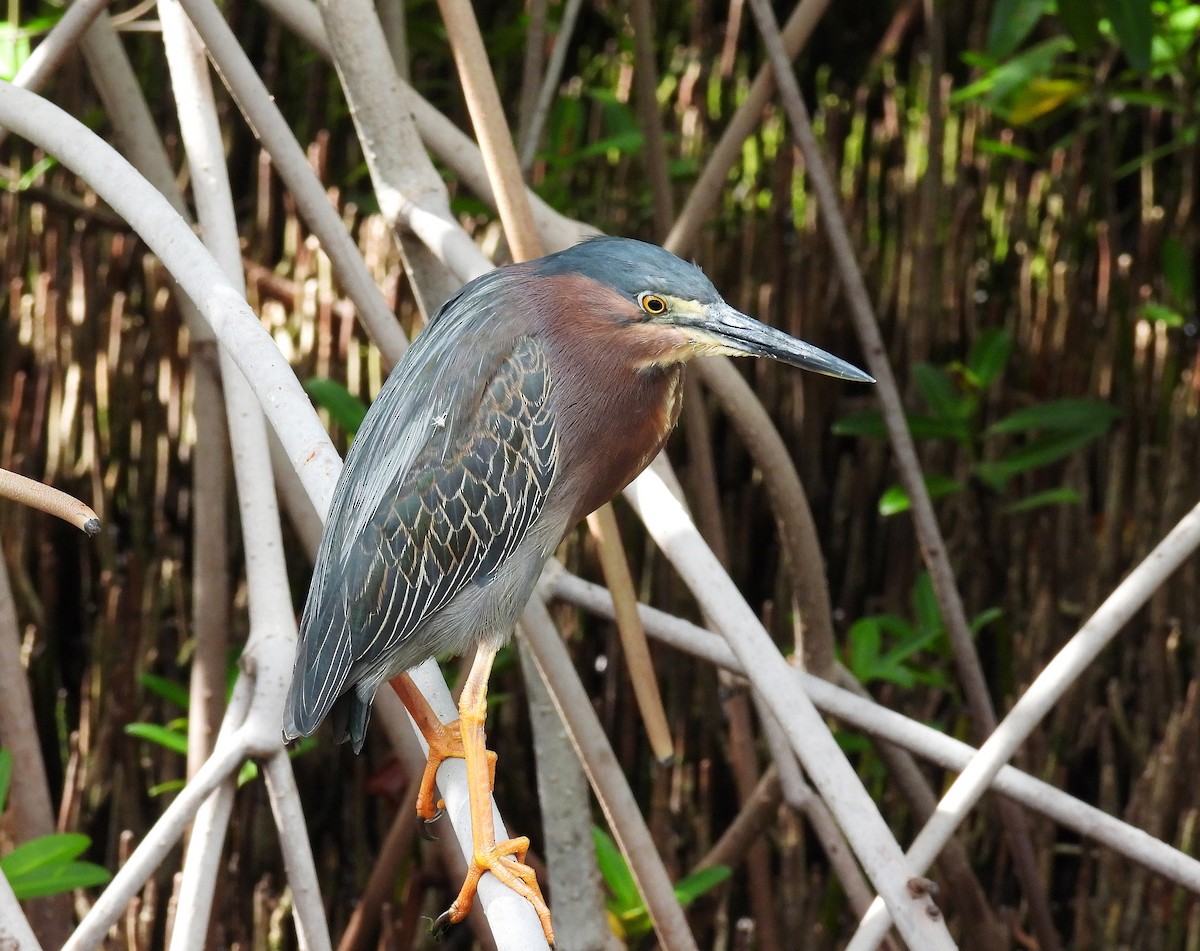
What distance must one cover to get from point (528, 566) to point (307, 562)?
1.82m

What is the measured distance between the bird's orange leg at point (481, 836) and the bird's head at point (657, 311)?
1.49ft

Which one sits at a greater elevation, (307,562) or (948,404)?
(948,404)

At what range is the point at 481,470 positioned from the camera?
1731 millimetres

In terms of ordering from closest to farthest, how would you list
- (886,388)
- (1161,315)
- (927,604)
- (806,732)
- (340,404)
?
(806,732) < (886,388) < (340,404) < (927,604) < (1161,315)

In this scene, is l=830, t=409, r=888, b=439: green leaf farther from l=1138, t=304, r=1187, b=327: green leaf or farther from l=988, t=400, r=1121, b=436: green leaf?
l=1138, t=304, r=1187, b=327: green leaf

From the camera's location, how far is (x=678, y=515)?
63.5 inches

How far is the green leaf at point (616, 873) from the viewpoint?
240cm

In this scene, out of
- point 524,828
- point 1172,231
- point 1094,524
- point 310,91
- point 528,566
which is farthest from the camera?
point 310,91

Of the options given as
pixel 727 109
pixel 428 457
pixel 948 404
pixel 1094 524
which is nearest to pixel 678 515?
pixel 428 457

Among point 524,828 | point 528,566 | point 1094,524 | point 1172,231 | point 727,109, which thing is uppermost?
point 727,109

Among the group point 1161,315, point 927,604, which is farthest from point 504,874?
point 1161,315

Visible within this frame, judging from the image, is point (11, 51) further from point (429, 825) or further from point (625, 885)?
point (625, 885)

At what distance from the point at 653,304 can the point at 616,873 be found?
3.97ft

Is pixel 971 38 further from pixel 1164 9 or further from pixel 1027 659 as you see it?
pixel 1027 659
